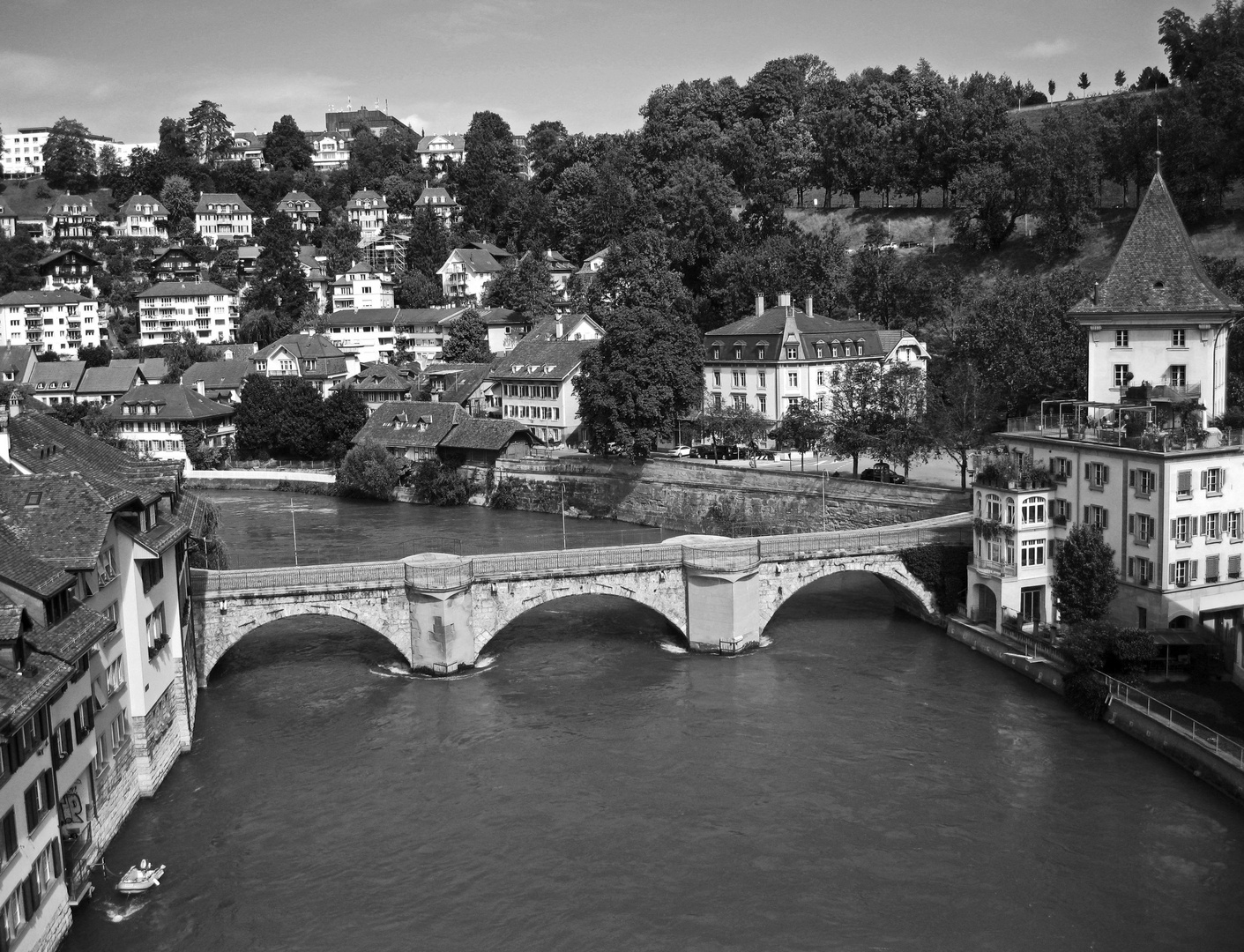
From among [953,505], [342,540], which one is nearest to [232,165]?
[342,540]

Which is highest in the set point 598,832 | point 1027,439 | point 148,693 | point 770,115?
point 770,115

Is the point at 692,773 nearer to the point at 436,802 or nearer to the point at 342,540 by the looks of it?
the point at 436,802

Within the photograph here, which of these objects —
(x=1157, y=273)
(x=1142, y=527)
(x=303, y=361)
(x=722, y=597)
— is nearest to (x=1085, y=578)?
(x=1142, y=527)

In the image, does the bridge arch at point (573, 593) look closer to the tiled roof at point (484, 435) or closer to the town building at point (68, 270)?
the tiled roof at point (484, 435)

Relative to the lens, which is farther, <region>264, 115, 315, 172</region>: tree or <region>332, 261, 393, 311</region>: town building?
<region>264, 115, 315, 172</region>: tree

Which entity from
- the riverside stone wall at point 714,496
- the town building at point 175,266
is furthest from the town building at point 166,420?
the town building at point 175,266

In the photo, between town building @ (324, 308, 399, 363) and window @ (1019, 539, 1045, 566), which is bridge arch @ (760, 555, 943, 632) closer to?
window @ (1019, 539, 1045, 566)

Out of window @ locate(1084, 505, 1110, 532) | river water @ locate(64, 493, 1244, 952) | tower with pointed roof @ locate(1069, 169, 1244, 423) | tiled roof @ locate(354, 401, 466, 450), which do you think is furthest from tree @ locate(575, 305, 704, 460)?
window @ locate(1084, 505, 1110, 532)

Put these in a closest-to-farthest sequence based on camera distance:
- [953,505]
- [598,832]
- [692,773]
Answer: [598,832] → [692,773] → [953,505]
